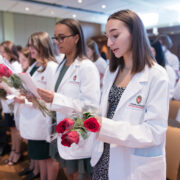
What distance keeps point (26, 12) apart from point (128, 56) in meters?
8.10

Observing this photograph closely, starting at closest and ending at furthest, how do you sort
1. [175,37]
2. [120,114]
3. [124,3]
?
[120,114] < [124,3] < [175,37]

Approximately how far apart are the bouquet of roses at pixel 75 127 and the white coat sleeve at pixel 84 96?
1.89 feet

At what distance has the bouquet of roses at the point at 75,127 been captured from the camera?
816 millimetres

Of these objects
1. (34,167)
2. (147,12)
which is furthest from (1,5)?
(34,167)

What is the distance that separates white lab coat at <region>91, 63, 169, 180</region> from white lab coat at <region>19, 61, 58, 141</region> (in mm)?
1045

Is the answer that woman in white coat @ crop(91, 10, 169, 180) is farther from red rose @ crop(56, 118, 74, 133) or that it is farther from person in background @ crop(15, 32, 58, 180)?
person in background @ crop(15, 32, 58, 180)

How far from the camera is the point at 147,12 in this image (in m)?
7.85

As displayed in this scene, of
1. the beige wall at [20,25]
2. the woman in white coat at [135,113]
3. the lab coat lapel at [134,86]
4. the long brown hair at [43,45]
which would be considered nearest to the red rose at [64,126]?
the woman in white coat at [135,113]

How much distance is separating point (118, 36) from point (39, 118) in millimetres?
1295

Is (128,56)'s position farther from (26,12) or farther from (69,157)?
(26,12)

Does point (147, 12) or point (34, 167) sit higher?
point (147, 12)

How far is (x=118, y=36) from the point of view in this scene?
3.35ft

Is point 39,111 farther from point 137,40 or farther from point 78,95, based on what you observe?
point 137,40

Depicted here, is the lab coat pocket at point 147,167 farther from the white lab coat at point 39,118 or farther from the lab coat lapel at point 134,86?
the white lab coat at point 39,118
